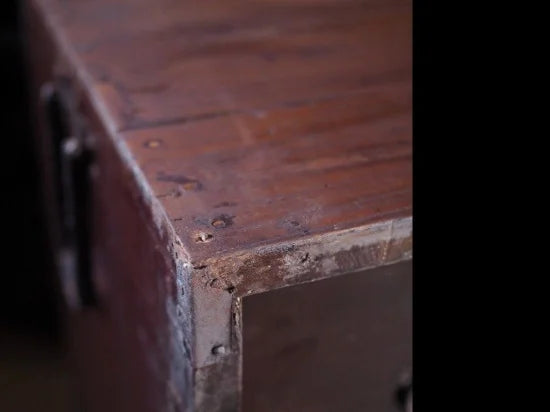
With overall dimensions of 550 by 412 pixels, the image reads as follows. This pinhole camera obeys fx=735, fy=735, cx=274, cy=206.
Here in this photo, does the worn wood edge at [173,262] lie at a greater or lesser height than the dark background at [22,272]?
greater

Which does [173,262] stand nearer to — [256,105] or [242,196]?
[242,196]

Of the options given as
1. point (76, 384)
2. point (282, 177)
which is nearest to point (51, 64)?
point (282, 177)

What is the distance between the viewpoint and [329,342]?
70 centimetres

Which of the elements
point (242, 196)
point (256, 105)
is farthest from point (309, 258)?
point (256, 105)

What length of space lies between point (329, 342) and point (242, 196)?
173mm

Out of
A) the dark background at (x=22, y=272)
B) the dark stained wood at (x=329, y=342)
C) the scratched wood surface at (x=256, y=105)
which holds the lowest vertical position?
the dark background at (x=22, y=272)

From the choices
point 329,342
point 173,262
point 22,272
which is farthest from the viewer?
point 22,272

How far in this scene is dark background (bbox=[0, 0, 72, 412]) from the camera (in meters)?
1.80

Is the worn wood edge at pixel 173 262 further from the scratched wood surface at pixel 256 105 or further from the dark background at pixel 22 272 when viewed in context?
the dark background at pixel 22 272

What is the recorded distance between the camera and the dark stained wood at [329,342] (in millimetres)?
643

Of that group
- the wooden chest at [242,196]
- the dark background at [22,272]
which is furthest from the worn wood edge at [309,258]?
the dark background at [22,272]

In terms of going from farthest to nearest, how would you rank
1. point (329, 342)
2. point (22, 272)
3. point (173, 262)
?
1. point (22, 272)
2. point (329, 342)
3. point (173, 262)

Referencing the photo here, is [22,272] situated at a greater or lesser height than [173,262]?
lesser
